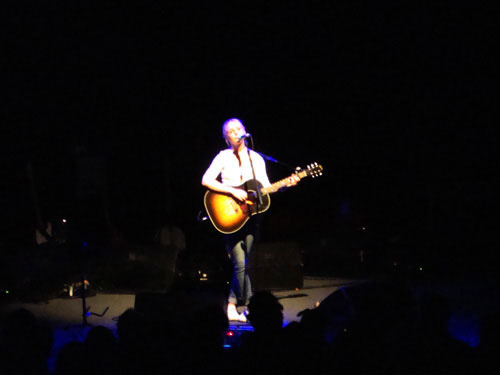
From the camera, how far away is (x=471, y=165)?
9828 millimetres

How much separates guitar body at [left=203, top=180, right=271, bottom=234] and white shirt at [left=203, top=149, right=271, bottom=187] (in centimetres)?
10

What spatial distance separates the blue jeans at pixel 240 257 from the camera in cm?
593

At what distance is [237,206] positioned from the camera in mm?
5918

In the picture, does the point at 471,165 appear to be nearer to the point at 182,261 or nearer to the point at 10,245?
the point at 182,261

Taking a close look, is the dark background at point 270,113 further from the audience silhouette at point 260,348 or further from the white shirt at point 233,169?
the audience silhouette at point 260,348

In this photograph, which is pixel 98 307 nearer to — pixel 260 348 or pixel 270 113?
pixel 270 113

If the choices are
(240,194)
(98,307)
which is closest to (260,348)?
(240,194)

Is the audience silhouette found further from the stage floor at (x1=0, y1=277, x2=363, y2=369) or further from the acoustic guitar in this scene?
the acoustic guitar

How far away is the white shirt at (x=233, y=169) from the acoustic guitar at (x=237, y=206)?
0.09 m

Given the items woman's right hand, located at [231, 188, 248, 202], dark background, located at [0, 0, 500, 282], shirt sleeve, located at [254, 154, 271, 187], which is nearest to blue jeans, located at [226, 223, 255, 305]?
woman's right hand, located at [231, 188, 248, 202]

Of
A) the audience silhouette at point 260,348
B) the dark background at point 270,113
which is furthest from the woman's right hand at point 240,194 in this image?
the dark background at point 270,113

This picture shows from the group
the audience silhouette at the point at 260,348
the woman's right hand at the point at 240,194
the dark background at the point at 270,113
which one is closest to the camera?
the audience silhouette at the point at 260,348

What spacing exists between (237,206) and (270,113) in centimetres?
417

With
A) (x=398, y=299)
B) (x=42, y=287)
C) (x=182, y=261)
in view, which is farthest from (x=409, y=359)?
(x=182, y=261)
